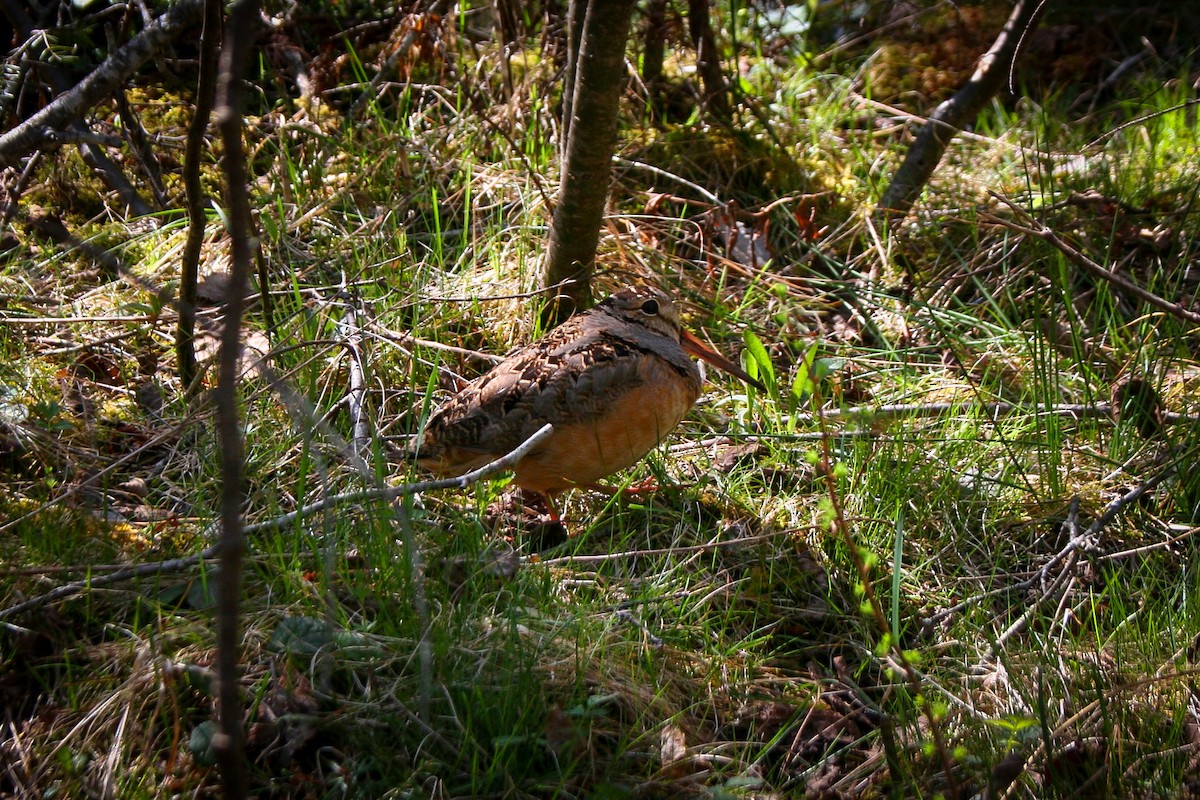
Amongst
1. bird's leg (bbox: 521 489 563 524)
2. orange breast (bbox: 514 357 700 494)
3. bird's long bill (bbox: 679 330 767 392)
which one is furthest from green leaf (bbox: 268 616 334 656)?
bird's long bill (bbox: 679 330 767 392)

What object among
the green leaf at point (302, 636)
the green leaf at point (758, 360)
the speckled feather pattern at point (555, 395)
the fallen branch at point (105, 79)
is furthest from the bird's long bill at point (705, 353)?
the fallen branch at point (105, 79)

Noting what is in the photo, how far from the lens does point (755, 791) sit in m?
2.56

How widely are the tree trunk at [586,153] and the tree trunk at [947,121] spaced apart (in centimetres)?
146

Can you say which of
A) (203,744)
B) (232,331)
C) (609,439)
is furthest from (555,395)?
(232,331)

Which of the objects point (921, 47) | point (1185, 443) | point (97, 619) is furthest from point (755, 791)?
point (921, 47)

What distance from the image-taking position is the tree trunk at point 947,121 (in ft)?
15.6

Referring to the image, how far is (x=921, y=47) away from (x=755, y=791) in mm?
4866

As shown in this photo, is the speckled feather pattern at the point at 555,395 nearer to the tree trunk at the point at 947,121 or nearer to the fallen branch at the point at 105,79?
the fallen branch at the point at 105,79

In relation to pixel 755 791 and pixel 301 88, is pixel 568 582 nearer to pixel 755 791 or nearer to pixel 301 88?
pixel 755 791

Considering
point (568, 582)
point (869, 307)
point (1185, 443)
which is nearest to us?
point (568, 582)

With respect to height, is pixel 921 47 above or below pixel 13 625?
above

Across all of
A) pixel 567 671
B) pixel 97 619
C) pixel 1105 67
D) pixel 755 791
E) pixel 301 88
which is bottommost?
pixel 755 791

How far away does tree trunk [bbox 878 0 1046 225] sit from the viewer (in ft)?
15.6

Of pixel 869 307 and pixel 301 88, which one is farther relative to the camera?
pixel 301 88
